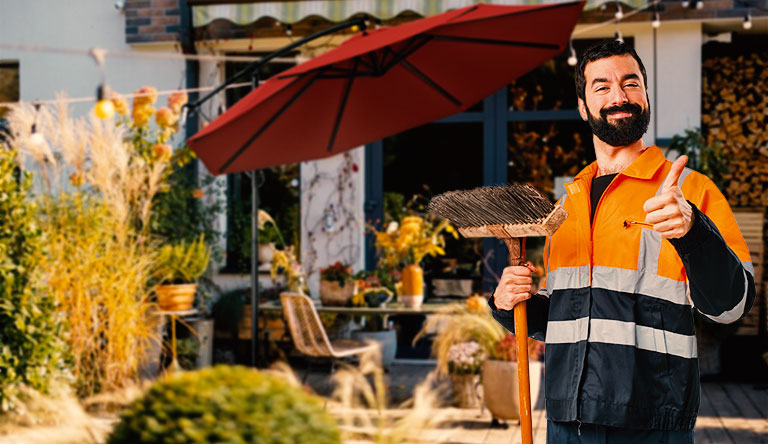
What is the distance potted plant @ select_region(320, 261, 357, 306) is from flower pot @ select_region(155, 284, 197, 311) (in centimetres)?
118

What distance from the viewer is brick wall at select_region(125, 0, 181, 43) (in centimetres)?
768

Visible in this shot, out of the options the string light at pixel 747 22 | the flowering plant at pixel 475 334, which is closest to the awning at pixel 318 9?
the string light at pixel 747 22

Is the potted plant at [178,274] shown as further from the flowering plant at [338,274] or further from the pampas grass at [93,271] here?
the flowering plant at [338,274]

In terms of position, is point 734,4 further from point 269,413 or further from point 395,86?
point 269,413

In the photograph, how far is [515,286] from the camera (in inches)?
77.5

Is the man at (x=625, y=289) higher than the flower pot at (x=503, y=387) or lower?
higher

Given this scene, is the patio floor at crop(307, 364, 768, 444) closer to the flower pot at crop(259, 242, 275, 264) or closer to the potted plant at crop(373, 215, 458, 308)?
the potted plant at crop(373, 215, 458, 308)

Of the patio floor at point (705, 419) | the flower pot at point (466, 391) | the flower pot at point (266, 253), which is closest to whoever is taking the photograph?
the patio floor at point (705, 419)

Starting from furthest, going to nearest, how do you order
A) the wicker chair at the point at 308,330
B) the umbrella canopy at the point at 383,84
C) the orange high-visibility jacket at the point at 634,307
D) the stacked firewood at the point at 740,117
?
1. the stacked firewood at the point at 740,117
2. the wicker chair at the point at 308,330
3. the umbrella canopy at the point at 383,84
4. the orange high-visibility jacket at the point at 634,307

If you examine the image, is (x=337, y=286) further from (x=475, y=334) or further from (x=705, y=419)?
(x=705, y=419)

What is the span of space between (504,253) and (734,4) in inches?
109

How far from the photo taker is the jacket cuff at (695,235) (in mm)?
1561

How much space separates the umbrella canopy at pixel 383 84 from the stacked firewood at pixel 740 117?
3241 millimetres

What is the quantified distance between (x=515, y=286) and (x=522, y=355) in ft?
0.55
